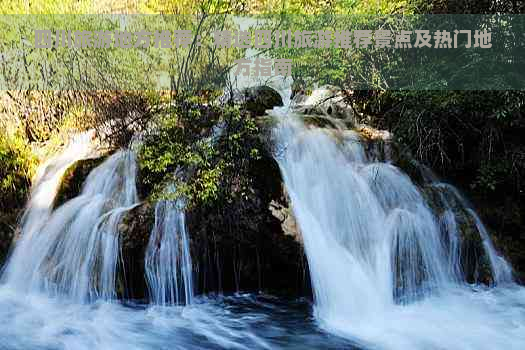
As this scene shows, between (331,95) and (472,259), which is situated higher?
(331,95)

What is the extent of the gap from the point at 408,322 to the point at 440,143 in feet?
8.58

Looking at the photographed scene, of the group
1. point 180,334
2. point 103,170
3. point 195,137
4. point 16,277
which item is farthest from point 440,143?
point 16,277

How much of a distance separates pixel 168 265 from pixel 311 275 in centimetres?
149

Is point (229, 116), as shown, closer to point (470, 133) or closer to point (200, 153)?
point (200, 153)

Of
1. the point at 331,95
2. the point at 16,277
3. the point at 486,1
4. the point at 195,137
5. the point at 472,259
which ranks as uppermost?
the point at 486,1

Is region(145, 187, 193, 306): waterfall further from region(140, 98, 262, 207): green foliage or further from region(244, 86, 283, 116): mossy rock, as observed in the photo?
region(244, 86, 283, 116): mossy rock

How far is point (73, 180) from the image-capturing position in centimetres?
531

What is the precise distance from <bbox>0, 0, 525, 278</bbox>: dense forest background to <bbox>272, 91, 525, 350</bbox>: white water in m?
0.60

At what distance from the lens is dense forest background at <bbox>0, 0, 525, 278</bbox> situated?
483cm

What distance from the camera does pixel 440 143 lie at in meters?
5.54

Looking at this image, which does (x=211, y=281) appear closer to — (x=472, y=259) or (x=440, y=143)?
(x=472, y=259)

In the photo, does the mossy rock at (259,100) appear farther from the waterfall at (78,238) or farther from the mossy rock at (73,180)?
the mossy rock at (73,180)

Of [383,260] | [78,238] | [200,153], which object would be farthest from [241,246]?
[78,238]

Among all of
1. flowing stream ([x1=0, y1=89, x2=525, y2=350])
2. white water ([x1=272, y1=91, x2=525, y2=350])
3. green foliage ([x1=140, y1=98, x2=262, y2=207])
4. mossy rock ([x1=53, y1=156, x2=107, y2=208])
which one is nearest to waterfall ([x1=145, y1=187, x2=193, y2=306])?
flowing stream ([x1=0, y1=89, x2=525, y2=350])
